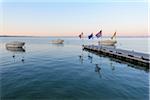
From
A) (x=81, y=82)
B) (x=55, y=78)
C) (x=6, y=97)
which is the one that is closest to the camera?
(x=6, y=97)

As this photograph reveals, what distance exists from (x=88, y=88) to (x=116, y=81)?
4.74 m

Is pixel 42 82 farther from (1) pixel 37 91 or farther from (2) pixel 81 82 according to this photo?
(2) pixel 81 82

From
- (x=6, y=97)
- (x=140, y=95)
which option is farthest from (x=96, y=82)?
(x=6, y=97)

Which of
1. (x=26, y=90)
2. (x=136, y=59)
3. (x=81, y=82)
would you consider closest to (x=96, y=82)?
(x=81, y=82)

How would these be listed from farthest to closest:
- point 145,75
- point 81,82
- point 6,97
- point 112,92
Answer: point 145,75 < point 81,82 < point 112,92 < point 6,97

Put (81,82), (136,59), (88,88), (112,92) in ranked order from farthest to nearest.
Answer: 1. (136,59)
2. (81,82)
3. (88,88)
4. (112,92)

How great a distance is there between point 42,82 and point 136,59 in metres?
19.8

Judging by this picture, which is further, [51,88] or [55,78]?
[55,78]

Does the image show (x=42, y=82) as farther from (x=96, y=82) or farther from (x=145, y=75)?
(x=145, y=75)

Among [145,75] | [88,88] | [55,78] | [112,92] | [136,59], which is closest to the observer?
[112,92]

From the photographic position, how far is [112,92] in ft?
51.3

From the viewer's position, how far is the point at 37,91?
15.7 metres

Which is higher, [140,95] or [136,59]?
[136,59]

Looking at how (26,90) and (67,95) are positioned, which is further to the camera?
(26,90)
